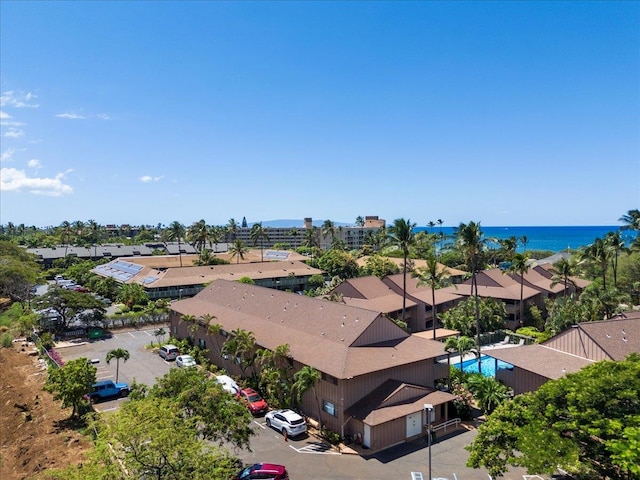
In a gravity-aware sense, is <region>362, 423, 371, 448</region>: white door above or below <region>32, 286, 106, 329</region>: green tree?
below

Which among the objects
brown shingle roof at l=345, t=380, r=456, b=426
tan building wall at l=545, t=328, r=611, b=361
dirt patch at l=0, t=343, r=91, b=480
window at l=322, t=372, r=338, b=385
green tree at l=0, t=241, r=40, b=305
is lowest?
dirt patch at l=0, t=343, r=91, b=480

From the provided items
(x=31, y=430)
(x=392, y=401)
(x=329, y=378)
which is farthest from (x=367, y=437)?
(x=31, y=430)

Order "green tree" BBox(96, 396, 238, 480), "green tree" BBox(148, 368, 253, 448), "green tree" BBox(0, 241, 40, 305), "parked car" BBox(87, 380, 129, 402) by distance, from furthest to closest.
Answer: "green tree" BBox(0, 241, 40, 305), "parked car" BBox(87, 380, 129, 402), "green tree" BBox(148, 368, 253, 448), "green tree" BBox(96, 396, 238, 480)

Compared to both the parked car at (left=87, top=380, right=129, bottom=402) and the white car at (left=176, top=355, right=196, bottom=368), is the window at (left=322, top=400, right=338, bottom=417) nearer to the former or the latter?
the white car at (left=176, top=355, right=196, bottom=368)

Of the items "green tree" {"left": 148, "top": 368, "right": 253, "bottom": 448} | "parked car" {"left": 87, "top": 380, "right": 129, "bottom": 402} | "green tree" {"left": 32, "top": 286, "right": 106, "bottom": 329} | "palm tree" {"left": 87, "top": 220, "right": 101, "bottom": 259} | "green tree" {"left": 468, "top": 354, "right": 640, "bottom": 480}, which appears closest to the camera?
"green tree" {"left": 468, "top": 354, "right": 640, "bottom": 480}

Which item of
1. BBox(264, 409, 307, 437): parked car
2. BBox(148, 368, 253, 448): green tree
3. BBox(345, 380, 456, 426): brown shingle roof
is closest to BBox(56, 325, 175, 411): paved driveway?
BBox(264, 409, 307, 437): parked car

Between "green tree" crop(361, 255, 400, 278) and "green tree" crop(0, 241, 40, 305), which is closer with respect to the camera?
"green tree" crop(0, 241, 40, 305)
